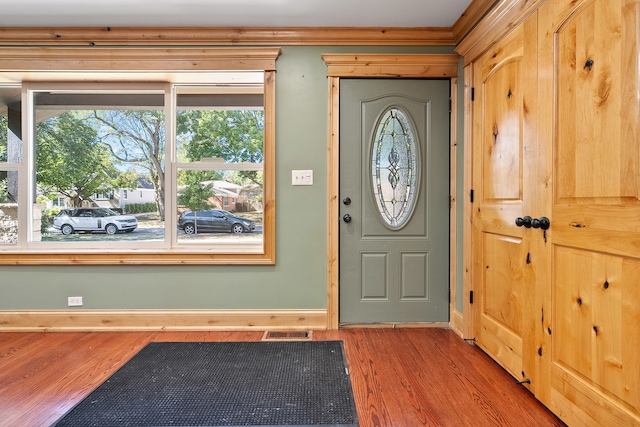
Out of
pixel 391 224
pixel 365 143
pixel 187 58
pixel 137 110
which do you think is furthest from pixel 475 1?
pixel 137 110

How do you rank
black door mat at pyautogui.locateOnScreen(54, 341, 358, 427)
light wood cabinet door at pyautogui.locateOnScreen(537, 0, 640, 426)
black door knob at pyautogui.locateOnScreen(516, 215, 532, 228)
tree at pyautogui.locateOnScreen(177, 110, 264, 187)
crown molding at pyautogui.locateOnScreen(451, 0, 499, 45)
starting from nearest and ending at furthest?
light wood cabinet door at pyautogui.locateOnScreen(537, 0, 640, 426), black door mat at pyautogui.locateOnScreen(54, 341, 358, 427), black door knob at pyautogui.locateOnScreen(516, 215, 532, 228), crown molding at pyautogui.locateOnScreen(451, 0, 499, 45), tree at pyautogui.locateOnScreen(177, 110, 264, 187)

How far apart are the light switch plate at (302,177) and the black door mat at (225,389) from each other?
1205 millimetres

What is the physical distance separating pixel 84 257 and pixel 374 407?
2434mm

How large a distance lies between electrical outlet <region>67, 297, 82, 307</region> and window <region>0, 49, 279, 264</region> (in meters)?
0.42

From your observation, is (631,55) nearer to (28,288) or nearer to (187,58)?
(187,58)

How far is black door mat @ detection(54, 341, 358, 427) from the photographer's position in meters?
1.60

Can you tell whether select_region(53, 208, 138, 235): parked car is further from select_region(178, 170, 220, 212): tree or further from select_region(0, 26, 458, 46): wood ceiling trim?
select_region(0, 26, 458, 46): wood ceiling trim

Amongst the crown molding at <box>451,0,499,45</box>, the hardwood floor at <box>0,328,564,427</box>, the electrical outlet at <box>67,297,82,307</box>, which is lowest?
the hardwood floor at <box>0,328,564,427</box>

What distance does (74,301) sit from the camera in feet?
8.98

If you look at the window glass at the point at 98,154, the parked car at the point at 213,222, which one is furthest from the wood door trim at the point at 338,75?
the window glass at the point at 98,154

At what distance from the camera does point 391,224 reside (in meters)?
2.77

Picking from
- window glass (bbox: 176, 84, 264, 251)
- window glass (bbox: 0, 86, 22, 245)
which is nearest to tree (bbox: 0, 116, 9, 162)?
window glass (bbox: 0, 86, 22, 245)

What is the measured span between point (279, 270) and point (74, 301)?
1.63m

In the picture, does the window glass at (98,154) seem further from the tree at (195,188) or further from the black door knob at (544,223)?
the black door knob at (544,223)
